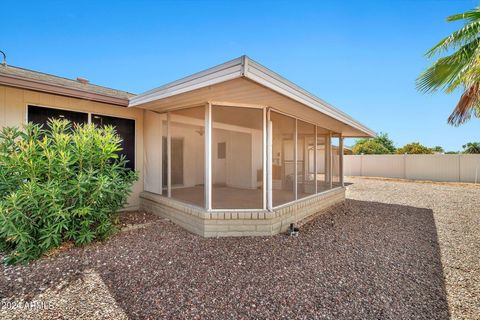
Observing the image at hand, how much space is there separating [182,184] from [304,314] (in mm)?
6358

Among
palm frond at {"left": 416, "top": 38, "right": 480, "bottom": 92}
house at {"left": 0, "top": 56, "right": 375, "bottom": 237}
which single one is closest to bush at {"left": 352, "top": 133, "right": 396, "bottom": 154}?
house at {"left": 0, "top": 56, "right": 375, "bottom": 237}

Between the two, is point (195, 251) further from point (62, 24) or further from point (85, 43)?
point (85, 43)

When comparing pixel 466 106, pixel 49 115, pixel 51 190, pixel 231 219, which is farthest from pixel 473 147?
pixel 49 115

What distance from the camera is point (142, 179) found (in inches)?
239

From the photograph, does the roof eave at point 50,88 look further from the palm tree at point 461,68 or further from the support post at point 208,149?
the palm tree at point 461,68

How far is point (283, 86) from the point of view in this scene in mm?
3383

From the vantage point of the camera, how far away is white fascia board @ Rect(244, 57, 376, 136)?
2758mm

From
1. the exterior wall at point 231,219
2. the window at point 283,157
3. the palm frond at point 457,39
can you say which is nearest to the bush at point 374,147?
the window at point 283,157

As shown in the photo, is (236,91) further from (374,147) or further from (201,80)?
(374,147)

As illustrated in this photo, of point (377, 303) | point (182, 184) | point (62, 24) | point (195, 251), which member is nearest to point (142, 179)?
point (182, 184)

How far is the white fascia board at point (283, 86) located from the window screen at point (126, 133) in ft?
13.3

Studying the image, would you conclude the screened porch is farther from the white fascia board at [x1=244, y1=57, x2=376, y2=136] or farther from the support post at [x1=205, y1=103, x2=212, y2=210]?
the white fascia board at [x1=244, y1=57, x2=376, y2=136]

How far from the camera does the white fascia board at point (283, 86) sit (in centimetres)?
276

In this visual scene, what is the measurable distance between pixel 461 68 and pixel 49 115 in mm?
8428
